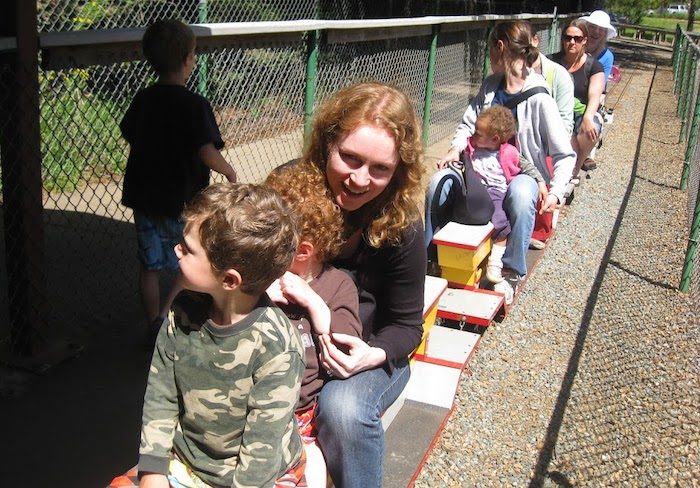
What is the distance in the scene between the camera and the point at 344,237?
99.7 inches

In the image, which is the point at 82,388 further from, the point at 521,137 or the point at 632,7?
the point at 632,7

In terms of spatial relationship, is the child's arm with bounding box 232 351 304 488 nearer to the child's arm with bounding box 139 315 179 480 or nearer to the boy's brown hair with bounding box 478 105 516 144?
the child's arm with bounding box 139 315 179 480

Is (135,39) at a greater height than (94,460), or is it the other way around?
(135,39)

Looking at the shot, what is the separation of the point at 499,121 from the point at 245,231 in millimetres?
3246

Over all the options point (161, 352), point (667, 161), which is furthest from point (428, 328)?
point (667, 161)

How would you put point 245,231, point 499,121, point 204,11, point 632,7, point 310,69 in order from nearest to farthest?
point 245,231 < point 499,121 < point 310,69 < point 204,11 < point 632,7

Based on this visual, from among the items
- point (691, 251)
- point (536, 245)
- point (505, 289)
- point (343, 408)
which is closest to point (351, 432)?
point (343, 408)

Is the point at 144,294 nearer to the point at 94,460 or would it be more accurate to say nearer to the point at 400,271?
the point at 94,460

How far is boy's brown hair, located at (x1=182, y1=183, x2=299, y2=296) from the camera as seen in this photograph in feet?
6.10

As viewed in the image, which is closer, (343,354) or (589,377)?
(343,354)

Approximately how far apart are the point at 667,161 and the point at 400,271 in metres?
9.80

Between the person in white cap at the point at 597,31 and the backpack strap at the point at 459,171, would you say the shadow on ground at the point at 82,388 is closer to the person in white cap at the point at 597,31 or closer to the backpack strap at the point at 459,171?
the backpack strap at the point at 459,171

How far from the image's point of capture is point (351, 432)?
7.62ft

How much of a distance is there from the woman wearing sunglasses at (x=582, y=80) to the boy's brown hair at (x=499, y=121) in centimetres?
225
